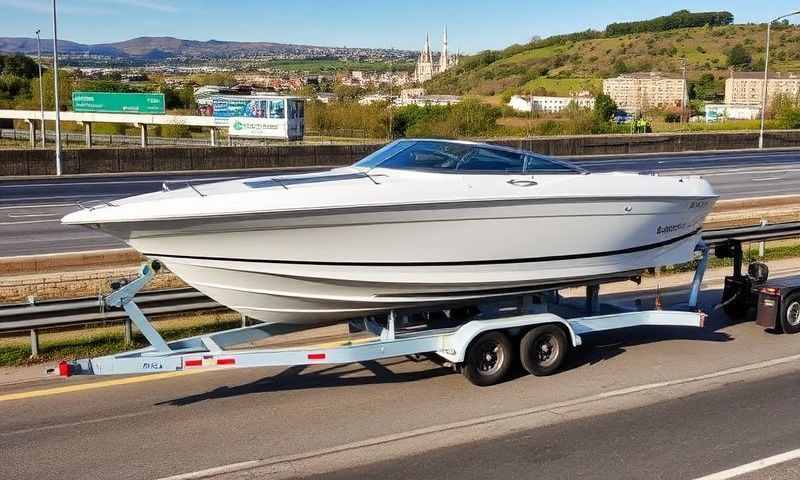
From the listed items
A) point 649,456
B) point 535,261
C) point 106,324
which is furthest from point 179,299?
point 649,456

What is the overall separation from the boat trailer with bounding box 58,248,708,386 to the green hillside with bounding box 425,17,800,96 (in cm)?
11428

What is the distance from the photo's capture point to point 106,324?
10773 mm

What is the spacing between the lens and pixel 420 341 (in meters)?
8.52

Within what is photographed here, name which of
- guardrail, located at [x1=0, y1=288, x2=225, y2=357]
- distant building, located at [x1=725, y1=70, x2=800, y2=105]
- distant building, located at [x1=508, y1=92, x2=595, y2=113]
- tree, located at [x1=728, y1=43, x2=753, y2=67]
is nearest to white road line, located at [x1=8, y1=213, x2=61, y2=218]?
guardrail, located at [x1=0, y1=288, x2=225, y2=357]

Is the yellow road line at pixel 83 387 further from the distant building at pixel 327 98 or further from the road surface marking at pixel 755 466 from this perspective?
the distant building at pixel 327 98

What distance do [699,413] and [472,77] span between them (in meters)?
157

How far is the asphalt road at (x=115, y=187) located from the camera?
18078mm

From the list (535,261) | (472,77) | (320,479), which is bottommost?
(320,479)

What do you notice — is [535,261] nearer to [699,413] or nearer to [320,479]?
[699,413]

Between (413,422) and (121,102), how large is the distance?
54.6 m

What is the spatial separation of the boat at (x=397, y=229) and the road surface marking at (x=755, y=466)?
3.05 meters

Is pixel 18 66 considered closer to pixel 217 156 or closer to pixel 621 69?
pixel 217 156

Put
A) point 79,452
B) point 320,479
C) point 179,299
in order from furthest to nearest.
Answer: point 179,299
point 79,452
point 320,479

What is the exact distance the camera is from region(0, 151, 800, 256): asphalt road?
18078 millimetres
